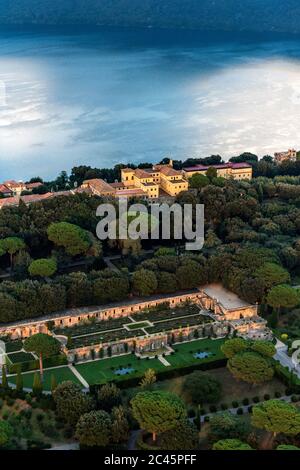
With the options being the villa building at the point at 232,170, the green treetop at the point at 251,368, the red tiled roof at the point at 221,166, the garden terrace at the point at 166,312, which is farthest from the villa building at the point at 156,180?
the green treetop at the point at 251,368

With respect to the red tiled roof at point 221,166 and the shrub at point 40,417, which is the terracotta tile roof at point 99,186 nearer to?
the red tiled roof at point 221,166

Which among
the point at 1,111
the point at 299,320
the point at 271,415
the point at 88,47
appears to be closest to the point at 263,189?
the point at 299,320

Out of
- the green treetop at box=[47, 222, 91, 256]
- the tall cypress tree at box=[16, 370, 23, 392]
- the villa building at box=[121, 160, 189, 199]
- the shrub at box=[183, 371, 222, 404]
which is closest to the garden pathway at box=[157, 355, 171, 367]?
the shrub at box=[183, 371, 222, 404]

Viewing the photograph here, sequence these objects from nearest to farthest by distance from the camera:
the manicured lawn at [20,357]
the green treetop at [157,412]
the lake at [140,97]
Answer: the green treetop at [157,412] < the manicured lawn at [20,357] < the lake at [140,97]

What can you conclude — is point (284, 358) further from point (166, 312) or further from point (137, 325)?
point (137, 325)

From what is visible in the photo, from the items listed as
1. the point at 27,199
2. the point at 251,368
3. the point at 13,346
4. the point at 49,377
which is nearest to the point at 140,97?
the point at 27,199
